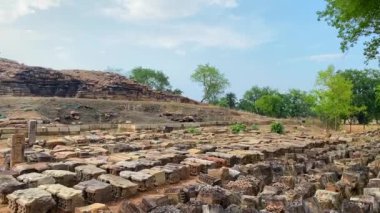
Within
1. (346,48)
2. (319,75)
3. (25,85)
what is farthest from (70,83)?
(346,48)

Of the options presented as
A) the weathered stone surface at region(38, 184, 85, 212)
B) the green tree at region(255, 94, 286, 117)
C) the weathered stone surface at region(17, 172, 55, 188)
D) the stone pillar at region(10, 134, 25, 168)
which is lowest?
the weathered stone surface at region(38, 184, 85, 212)

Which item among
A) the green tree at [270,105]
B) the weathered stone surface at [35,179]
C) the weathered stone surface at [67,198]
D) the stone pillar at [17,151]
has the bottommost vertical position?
the weathered stone surface at [67,198]

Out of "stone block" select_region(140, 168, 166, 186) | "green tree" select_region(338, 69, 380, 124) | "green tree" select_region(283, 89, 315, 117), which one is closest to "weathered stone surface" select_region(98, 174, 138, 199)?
"stone block" select_region(140, 168, 166, 186)

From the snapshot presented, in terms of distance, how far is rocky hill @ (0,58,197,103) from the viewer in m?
30.8

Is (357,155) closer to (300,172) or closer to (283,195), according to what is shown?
(300,172)

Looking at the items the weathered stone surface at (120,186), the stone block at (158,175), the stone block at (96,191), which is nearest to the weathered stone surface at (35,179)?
the stone block at (96,191)

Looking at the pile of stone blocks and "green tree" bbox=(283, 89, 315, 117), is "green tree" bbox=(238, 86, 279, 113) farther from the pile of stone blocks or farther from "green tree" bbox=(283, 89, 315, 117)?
the pile of stone blocks

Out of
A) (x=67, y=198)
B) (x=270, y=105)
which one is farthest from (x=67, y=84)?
(x=67, y=198)

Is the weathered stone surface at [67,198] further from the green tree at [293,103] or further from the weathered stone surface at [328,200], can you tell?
the green tree at [293,103]

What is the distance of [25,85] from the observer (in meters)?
31.1

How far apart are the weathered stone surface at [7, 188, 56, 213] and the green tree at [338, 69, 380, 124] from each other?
42840mm

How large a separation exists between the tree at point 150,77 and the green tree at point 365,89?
28.0 meters

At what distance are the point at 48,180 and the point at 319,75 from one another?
24192 millimetres

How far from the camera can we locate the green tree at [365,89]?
4288 centimetres
